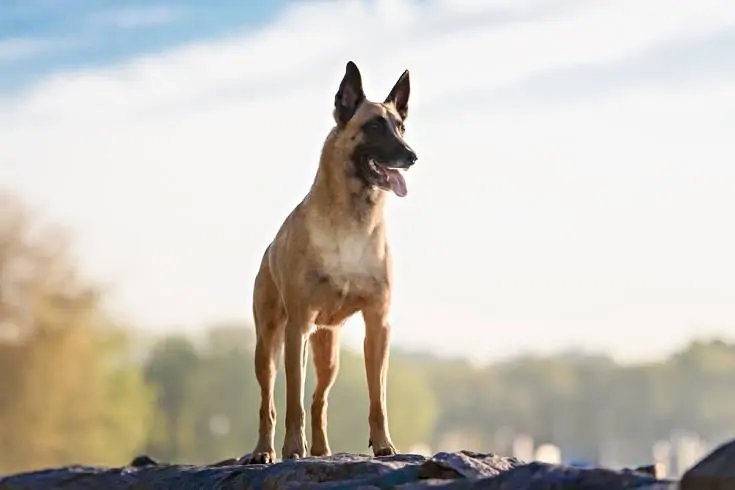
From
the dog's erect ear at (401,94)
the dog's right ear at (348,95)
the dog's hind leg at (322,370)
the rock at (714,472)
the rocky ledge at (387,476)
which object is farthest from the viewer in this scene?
the dog's hind leg at (322,370)

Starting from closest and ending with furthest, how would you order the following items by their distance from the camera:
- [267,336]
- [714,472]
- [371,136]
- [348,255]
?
[714,472]
[348,255]
[371,136]
[267,336]

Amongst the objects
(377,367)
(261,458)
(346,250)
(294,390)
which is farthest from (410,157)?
(261,458)

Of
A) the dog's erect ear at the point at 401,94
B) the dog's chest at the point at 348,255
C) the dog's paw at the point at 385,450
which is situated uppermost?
the dog's erect ear at the point at 401,94

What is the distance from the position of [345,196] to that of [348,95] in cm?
78

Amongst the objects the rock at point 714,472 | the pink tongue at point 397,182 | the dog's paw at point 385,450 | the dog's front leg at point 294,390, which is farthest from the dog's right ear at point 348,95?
the rock at point 714,472

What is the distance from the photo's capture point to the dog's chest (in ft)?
29.4

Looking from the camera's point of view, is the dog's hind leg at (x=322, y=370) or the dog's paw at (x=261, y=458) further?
the dog's hind leg at (x=322, y=370)

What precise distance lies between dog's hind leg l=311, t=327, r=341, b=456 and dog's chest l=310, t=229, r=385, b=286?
2.68ft

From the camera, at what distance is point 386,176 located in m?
9.05

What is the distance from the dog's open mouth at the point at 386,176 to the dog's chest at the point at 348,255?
0.37m

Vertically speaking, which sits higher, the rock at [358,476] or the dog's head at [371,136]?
the dog's head at [371,136]

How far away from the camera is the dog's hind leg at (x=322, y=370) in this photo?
970 cm

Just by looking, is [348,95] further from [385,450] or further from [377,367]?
[385,450]

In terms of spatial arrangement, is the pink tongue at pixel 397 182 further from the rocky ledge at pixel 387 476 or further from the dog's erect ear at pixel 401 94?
the rocky ledge at pixel 387 476
